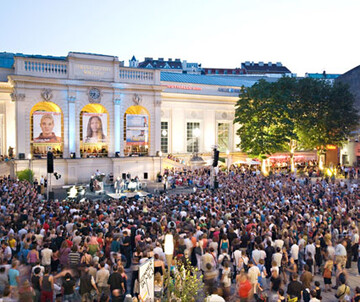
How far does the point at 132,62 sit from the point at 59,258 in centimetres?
8501

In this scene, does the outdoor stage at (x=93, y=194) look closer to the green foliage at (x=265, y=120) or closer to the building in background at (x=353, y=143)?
the green foliage at (x=265, y=120)

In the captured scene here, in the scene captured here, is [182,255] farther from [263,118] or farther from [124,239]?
[263,118]

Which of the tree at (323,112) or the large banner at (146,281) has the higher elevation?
the tree at (323,112)

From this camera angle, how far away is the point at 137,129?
115ft

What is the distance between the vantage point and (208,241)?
38.1 feet

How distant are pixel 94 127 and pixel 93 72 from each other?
16.9 ft

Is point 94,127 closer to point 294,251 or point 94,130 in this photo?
point 94,130

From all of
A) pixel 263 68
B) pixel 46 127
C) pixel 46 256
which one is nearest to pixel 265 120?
pixel 46 127

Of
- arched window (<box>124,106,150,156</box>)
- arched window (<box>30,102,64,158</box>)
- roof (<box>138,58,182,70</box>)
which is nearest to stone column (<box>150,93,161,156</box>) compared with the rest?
arched window (<box>124,106,150,156</box>)

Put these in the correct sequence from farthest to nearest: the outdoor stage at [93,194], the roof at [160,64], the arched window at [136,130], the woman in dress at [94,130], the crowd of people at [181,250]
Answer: the roof at [160,64] → the arched window at [136,130] → the woman in dress at [94,130] → the outdoor stage at [93,194] → the crowd of people at [181,250]

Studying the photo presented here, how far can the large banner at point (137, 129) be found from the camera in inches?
1366

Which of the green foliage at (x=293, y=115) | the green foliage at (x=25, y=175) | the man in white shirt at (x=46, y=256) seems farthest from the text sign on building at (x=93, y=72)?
the man in white shirt at (x=46, y=256)

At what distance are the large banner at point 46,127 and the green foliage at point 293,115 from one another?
1901cm

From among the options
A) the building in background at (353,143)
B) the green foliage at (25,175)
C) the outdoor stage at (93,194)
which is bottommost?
the outdoor stage at (93,194)
